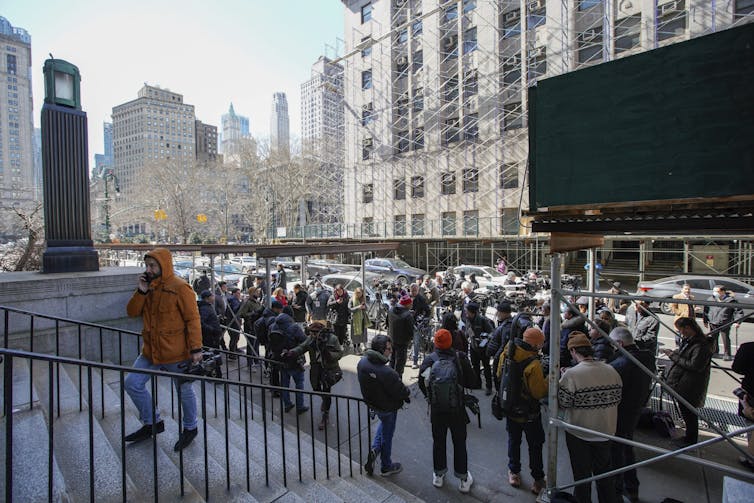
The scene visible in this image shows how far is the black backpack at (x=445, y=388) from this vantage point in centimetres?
427

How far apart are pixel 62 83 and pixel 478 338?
28.5 feet

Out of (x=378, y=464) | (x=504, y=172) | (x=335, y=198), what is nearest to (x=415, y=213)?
(x=504, y=172)

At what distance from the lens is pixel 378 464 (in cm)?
502

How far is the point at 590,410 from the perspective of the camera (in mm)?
3811

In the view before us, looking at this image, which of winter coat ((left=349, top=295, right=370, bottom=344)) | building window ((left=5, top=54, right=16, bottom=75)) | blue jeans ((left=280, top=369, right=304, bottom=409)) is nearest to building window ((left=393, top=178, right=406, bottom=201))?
winter coat ((left=349, top=295, right=370, bottom=344))

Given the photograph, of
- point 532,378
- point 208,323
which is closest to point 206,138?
point 208,323

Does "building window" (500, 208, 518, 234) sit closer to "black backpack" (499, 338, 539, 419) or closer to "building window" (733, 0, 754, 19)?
"building window" (733, 0, 754, 19)

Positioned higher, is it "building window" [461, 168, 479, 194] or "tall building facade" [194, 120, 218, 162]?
"tall building facade" [194, 120, 218, 162]

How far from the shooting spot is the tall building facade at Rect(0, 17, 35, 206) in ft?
209

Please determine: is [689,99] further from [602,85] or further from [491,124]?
[491,124]

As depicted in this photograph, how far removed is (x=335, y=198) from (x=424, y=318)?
43428mm

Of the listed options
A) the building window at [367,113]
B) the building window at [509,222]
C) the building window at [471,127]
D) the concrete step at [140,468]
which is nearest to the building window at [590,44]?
the building window at [471,127]

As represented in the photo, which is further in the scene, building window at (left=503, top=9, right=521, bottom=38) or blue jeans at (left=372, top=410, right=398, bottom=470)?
building window at (left=503, top=9, right=521, bottom=38)

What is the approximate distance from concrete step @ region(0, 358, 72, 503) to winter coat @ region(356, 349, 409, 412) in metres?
2.79
